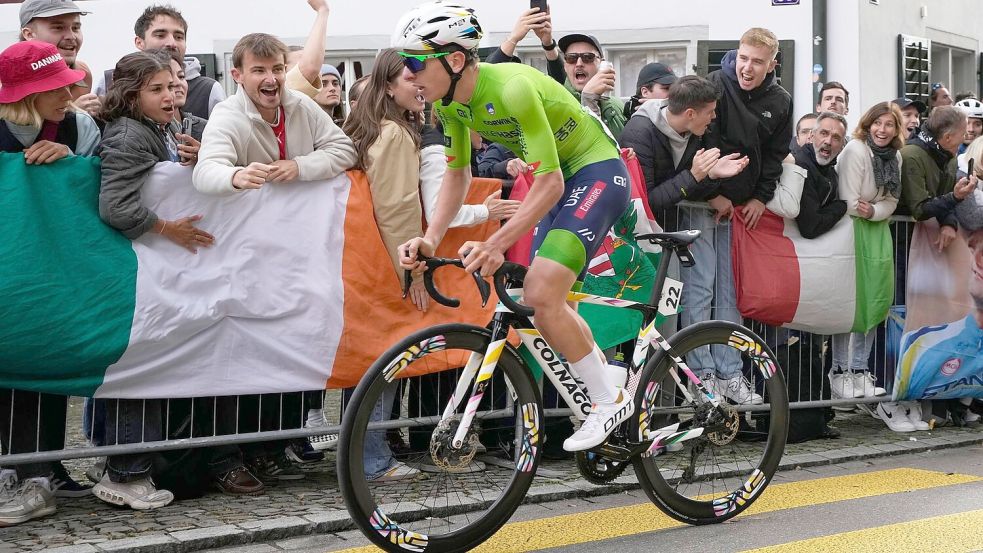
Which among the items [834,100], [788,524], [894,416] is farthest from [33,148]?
[834,100]

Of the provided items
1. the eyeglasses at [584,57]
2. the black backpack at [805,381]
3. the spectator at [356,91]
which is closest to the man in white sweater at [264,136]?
the spectator at [356,91]

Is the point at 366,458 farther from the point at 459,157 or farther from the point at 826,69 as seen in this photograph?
the point at 826,69

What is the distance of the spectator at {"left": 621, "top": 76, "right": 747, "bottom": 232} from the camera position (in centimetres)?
720

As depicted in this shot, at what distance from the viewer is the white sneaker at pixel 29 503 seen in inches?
215

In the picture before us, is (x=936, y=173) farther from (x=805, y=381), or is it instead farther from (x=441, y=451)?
(x=441, y=451)

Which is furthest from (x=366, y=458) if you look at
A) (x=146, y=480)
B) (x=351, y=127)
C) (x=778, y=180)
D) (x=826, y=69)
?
(x=826, y=69)

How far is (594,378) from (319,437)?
209 centimetres

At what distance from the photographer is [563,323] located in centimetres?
503

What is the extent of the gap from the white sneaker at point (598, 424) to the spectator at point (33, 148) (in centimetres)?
244

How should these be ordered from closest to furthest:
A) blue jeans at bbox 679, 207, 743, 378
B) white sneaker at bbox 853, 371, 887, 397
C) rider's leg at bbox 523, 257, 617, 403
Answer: rider's leg at bbox 523, 257, 617, 403 < blue jeans at bbox 679, 207, 743, 378 < white sneaker at bbox 853, 371, 887, 397

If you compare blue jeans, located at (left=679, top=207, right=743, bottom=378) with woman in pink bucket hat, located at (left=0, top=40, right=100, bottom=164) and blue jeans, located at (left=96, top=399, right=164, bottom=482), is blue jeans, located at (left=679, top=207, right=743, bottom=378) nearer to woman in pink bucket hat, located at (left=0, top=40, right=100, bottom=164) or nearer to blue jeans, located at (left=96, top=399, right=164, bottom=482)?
blue jeans, located at (left=96, top=399, right=164, bottom=482)

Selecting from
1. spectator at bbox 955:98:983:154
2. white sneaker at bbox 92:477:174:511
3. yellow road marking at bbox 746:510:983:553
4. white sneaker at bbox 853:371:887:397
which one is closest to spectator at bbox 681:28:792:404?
white sneaker at bbox 853:371:887:397

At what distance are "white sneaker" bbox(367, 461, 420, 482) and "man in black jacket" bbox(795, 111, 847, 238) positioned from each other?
3.88 m

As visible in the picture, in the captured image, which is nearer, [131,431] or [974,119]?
[131,431]
